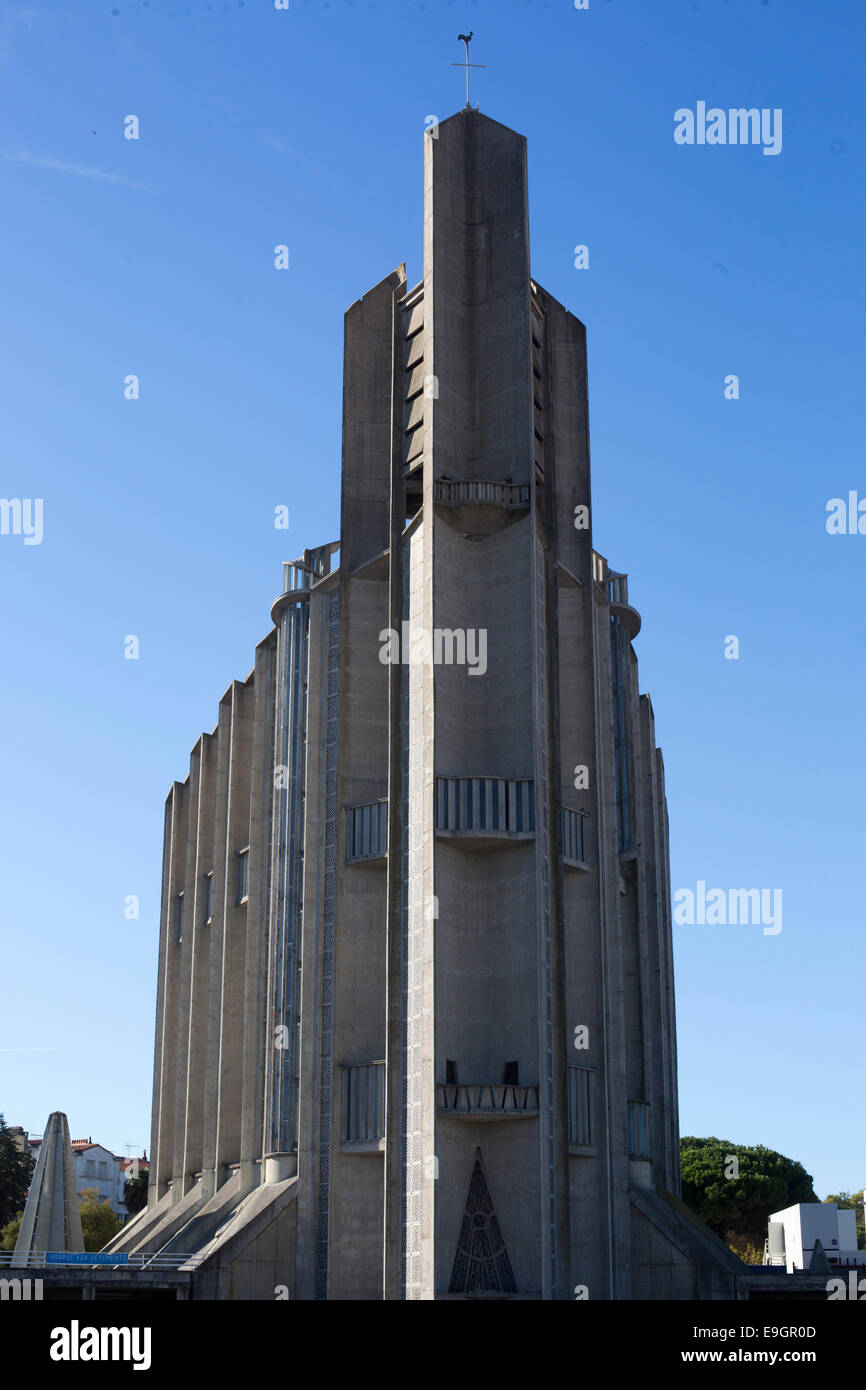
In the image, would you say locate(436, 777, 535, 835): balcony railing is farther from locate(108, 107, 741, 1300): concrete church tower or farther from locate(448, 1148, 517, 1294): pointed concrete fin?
locate(448, 1148, 517, 1294): pointed concrete fin

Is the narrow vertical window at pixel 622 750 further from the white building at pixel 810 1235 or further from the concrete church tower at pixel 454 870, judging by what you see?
the white building at pixel 810 1235

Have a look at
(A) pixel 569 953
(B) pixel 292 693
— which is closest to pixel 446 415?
(B) pixel 292 693

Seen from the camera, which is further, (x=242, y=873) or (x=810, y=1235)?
(x=810, y=1235)

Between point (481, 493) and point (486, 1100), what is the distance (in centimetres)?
1567

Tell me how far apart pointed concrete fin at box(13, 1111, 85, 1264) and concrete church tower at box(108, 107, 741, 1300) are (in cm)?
341

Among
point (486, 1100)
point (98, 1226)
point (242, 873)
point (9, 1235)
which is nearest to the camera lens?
point (486, 1100)

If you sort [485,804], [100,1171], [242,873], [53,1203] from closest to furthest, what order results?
[485,804] → [53,1203] → [242,873] → [100,1171]

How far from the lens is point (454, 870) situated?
3709 cm

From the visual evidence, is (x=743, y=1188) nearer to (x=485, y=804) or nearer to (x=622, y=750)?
(x=622, y=750)

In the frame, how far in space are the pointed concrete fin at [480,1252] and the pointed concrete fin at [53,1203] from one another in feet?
49.0

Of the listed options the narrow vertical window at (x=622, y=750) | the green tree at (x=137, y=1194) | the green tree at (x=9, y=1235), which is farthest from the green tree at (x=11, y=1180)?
the narrow vertical window at (x=622, y=750)

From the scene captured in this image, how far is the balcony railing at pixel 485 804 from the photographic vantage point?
3675cm

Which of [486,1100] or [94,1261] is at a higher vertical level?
[486,1100]

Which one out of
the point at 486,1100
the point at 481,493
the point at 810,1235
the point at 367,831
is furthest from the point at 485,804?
the point at 810,1235
